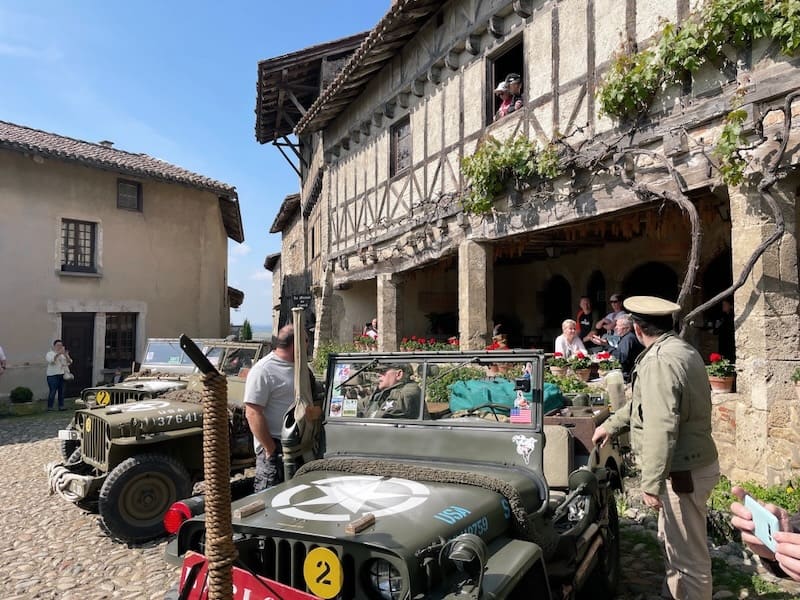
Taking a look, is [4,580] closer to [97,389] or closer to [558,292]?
[97,389]

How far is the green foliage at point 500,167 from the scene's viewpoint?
7.30 m

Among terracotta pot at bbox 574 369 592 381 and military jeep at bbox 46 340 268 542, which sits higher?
terracotta pot at bbox 574 369 592 381

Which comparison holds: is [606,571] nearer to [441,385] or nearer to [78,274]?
[441,385]

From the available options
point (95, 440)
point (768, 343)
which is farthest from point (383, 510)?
point (768, 343)

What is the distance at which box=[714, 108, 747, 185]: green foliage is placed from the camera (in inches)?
202

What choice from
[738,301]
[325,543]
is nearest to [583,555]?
[325,543]

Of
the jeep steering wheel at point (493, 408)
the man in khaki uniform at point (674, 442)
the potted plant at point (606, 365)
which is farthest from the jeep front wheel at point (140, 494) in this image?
the potted plant at point (606, 365)

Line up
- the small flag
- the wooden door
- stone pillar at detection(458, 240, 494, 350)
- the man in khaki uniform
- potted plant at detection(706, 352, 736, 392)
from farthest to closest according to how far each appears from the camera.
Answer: the wooden door → stone pillar at detection(458, 240, 494, 350) → potted plant at detection(706, 352, 736, 392) → the small flag → the man in khaki uniform

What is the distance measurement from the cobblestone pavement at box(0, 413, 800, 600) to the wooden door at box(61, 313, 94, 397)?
30.3ft

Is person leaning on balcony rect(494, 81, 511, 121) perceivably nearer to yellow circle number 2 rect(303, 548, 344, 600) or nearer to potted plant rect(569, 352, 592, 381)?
potted plant rect(569, 352, 592, 381)

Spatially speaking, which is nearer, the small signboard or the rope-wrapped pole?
the rope-wrapped pole

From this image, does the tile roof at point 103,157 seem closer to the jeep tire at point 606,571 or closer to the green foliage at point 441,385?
the green foliage at point 441,385

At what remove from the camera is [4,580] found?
4031mm

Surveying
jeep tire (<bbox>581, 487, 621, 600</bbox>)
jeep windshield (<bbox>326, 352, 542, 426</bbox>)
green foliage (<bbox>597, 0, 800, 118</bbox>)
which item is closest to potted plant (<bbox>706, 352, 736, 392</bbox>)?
jeep tire (<bbox>581, 487, 621, 600</bbox>)
